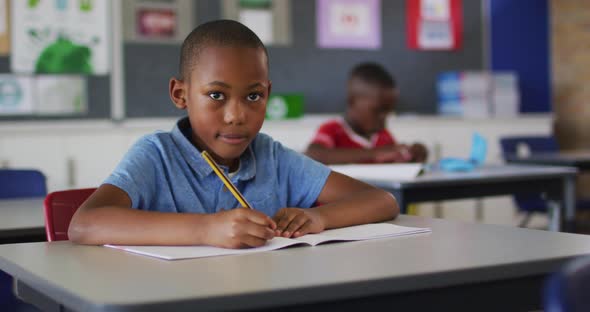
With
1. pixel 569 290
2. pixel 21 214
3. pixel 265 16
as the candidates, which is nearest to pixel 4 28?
pixel 265 16

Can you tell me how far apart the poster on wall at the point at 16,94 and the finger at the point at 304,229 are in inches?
118

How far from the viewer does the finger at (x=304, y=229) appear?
1.28 meters

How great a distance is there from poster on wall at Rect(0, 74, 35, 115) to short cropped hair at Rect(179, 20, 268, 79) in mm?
2698

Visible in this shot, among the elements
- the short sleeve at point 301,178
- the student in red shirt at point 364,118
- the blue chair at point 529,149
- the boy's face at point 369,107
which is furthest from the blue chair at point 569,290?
the blue chair at point 529,149

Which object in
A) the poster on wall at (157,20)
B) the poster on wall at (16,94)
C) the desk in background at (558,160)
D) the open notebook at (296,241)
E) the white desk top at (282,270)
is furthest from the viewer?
the poster on wall at (157,20)

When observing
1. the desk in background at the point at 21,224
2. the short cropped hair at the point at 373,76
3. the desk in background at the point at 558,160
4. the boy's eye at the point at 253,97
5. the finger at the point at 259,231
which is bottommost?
the desk in background at the point at 558,160

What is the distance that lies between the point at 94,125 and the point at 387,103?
5.11 ft

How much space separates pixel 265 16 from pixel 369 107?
1.43 meters

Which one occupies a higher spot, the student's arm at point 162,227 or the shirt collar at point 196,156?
the shirt collar at point 196,156

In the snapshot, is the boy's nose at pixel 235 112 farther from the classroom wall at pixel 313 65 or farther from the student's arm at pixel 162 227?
the classroom wall at pixel 313 65

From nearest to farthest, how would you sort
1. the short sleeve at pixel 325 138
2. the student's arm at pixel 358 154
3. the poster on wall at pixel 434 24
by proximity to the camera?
the student's arm at pixel 358 154 < the short sleeve at pixel 325 138 < the poster on wall at pixel 434 24

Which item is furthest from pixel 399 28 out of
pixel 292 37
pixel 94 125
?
pixel 94 125

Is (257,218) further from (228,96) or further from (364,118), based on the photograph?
(364,118)

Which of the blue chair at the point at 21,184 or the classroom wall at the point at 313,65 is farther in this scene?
the classroom wall at the point at 313,65
